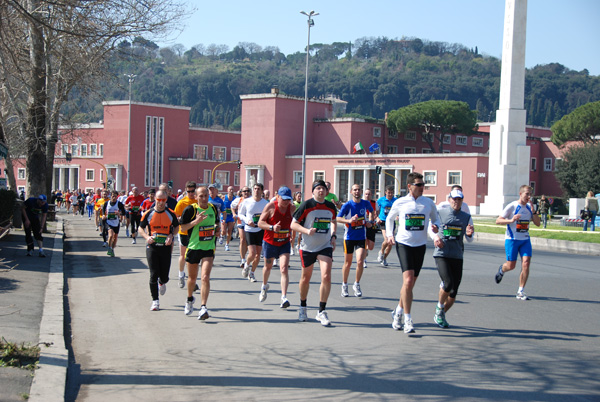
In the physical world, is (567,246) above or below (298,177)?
below

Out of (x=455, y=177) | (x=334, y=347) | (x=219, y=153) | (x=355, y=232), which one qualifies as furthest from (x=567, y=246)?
(x=219, y=153)

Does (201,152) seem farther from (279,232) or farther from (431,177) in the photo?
(279,232)

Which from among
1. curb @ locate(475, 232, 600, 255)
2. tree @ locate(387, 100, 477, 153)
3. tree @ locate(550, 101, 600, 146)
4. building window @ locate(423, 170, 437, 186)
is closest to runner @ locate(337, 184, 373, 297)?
curb @ locate(475, 232, 600, 255)

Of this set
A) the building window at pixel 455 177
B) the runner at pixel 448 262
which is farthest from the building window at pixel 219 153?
the runner at pixel 448 262

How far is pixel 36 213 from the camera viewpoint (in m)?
17.6

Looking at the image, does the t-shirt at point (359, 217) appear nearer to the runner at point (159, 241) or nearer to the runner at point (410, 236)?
the runner at point (410, 236)

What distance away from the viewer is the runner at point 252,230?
533 inches

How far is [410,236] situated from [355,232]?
319 centimetres

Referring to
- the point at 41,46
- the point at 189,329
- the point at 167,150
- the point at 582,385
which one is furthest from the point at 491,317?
the point at 167,150

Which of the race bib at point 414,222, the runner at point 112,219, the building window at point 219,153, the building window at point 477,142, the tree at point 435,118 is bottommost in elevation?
the runner at point 112,219

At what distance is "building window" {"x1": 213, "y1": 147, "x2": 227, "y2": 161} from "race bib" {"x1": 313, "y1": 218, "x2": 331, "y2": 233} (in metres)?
83.3

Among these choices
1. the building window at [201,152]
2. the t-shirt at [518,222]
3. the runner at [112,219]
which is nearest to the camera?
the t-shirt at [518,222]

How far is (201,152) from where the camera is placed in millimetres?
90750

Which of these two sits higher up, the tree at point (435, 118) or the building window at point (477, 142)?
the tree at point (435, 118)
